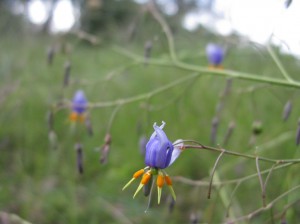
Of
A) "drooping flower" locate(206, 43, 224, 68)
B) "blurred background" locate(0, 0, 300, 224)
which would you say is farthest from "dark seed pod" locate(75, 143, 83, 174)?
"drooping flower" locate(206, 43, 224, 68)

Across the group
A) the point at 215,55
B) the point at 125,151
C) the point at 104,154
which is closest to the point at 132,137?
the point at 125,151

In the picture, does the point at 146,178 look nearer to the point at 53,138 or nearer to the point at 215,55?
the point at 53,138

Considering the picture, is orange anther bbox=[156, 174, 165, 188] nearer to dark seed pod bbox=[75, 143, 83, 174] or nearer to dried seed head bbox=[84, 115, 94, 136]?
dark seed pod bbox=[75, 143, 83, 174]

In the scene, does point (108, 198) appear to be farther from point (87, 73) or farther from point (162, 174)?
point (87, 73)

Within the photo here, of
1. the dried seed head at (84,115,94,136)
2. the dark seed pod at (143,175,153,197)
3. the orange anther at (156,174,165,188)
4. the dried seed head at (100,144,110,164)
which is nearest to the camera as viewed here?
the orange anther at (156,174,165,188)

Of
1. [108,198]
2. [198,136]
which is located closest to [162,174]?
[108,198]

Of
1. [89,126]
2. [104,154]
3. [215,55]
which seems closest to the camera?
[104,154]

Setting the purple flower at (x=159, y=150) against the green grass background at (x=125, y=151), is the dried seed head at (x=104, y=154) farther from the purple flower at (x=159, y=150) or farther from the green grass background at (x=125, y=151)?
the purple flower at (x=159, y=150)

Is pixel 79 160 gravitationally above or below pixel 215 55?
below

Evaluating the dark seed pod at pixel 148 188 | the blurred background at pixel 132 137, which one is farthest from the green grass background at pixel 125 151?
the dark seed pod at pixel 148 188

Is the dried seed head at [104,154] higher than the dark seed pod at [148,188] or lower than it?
higher

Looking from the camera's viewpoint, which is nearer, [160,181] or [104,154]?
[160,181]

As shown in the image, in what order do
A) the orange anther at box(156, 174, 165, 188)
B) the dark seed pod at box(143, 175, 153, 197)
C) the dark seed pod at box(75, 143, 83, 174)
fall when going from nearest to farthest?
the orange anther at box(156, 174, 165, 188) → the dark seed pod at box(143, 175, 153, 197) → the dark seed pod at box(75, 143, 83, 174)

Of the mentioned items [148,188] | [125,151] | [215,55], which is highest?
[215,55]
